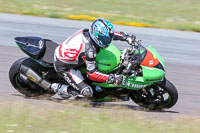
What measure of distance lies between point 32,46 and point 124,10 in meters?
10.4

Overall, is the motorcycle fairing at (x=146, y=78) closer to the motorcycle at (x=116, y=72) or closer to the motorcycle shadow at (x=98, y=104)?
the motorcycle at (x=116, y=72)

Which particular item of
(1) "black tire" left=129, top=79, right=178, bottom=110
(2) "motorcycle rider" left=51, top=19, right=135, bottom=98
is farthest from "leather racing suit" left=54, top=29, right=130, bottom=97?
(1) "black tire" left=129, top=79, right=178, bottom=110

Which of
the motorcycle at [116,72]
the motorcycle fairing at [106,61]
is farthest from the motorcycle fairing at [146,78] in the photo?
the motorcycle fairing at [106,61]

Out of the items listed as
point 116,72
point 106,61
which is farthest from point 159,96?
point 106,61

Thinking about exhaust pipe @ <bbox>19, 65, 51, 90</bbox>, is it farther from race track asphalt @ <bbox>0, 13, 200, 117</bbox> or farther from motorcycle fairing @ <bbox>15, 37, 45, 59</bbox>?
race track asphalt @ <bbox>0, 13, 200, 117</bbox>

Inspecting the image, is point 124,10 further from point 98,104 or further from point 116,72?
point 116,72

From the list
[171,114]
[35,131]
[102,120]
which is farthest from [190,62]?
[35,131]

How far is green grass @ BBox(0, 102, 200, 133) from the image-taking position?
4.80 meters

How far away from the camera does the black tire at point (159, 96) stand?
6.25m

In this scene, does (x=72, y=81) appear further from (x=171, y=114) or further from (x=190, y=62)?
(x=190, y=62)

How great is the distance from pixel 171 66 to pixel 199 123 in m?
4.28

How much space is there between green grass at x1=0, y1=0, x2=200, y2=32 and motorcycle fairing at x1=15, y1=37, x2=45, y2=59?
276 inches

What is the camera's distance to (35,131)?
15.3 feet

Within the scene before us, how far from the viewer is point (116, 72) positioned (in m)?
6.36
